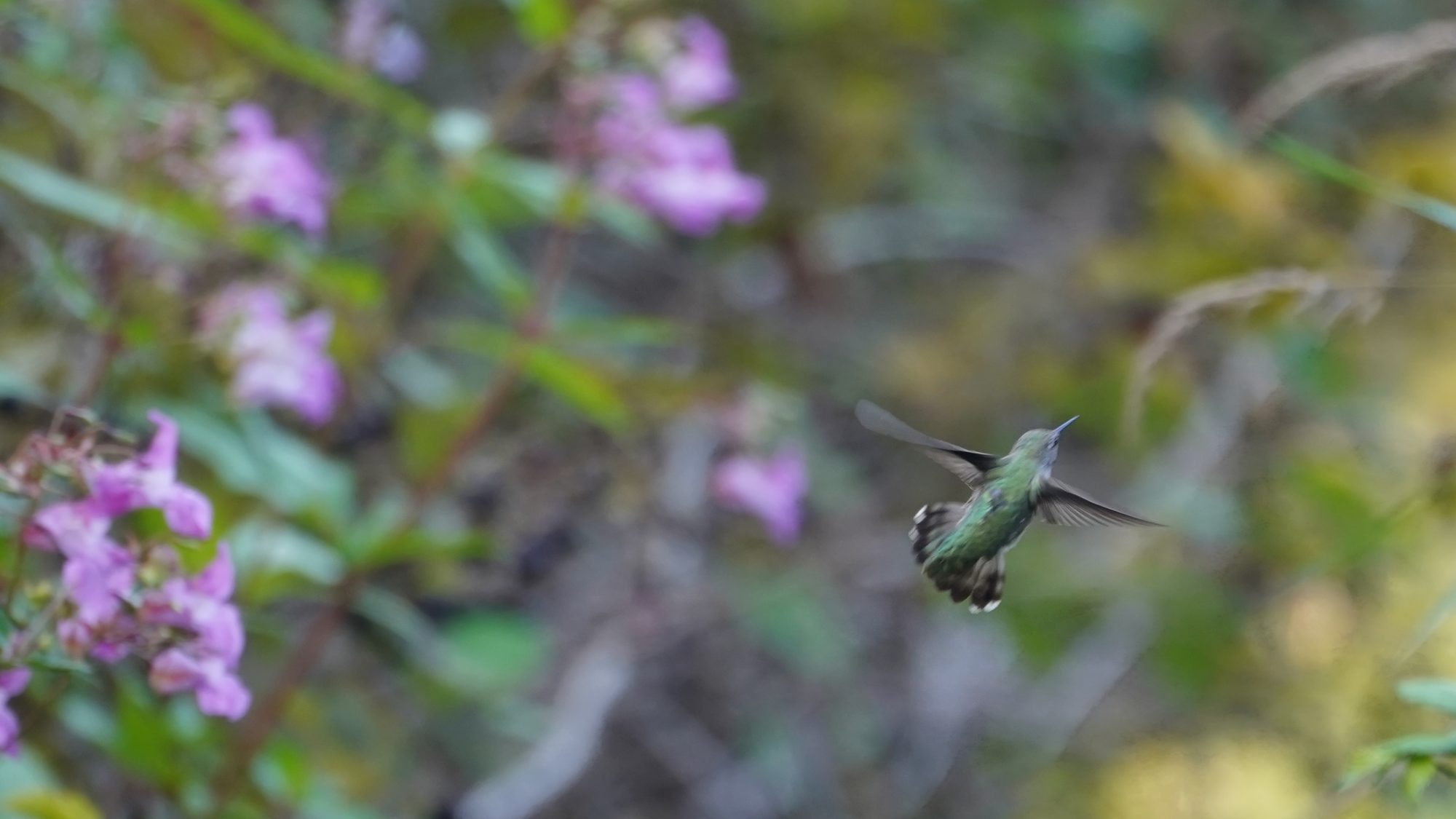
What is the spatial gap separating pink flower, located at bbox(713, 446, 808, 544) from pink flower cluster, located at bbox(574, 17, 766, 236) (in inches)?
12.9

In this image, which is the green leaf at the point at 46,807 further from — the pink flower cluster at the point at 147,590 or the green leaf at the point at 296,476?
the green leaf at the point at 296,476

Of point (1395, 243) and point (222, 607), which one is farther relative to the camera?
point (1395, 243)

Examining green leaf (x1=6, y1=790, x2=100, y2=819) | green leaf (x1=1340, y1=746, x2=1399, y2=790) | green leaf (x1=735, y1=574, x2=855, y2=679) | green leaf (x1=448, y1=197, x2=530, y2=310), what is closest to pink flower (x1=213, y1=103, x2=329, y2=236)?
green leaf (x1=448, y1=197, x2=530, y2=310)

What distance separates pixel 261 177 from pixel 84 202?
0.14 m

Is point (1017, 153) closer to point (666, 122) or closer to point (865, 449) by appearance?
point (865, 449)

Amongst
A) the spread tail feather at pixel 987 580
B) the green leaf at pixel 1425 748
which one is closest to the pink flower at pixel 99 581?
the spread tail feather at pixel 987 580

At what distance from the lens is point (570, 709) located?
7.11 feet

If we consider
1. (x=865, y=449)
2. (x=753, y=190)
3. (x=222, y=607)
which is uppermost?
(x=865, y=449)

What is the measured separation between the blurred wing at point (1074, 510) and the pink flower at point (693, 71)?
28.7 inches

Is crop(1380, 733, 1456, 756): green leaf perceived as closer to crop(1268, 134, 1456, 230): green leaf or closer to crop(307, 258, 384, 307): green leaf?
crop(1268, 134, 1456, 230): green leaf

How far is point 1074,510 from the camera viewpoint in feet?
3.07

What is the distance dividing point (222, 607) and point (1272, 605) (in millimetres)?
1575

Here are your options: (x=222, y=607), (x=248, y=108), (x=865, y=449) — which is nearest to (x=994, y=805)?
(x=865, y=449)

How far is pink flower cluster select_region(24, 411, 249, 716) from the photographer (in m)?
0.71
